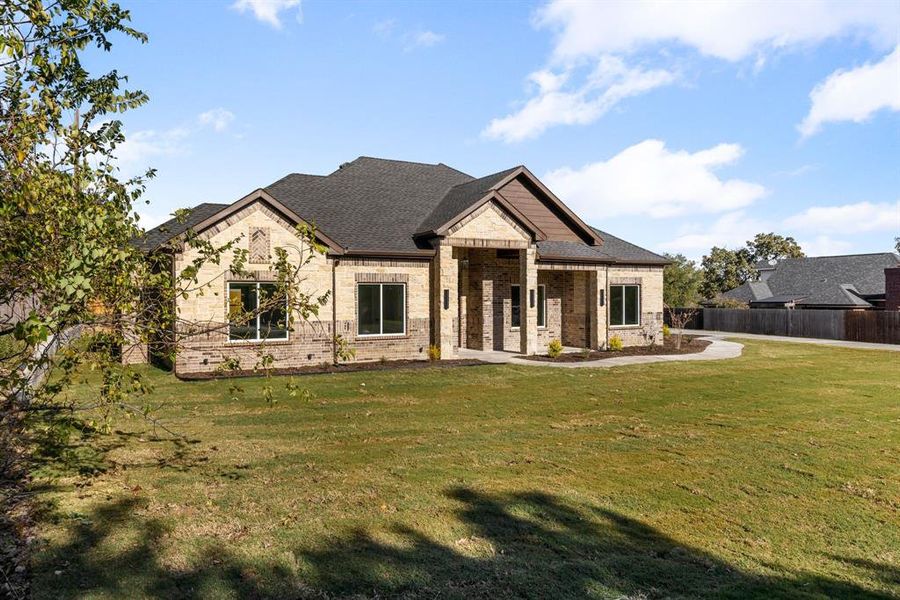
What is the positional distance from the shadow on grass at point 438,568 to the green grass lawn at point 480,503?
21mm

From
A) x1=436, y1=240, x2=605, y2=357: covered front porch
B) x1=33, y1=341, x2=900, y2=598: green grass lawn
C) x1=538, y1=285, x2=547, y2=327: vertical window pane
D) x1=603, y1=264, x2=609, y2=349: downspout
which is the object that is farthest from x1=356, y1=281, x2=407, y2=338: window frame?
x1=603, y1=264, x2=609, y2=349: downspout

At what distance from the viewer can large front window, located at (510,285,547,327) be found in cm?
2478

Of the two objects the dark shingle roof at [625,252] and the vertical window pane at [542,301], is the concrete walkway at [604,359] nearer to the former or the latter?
the vertical window pane at [542,301]

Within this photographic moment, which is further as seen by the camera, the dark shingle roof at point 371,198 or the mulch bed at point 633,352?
the mulch bed at point 633,352

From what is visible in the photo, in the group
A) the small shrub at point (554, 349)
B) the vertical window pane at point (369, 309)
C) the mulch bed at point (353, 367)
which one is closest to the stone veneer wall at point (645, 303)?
the small shrub at point (554, 349)

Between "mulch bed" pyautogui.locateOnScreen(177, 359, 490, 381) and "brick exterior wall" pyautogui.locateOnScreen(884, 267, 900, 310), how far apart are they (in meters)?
35.3

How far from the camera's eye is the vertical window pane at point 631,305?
85.9 feet

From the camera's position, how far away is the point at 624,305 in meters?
26.1

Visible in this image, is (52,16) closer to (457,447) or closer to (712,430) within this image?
(457,447)

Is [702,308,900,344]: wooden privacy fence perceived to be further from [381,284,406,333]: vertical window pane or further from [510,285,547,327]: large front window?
[381,284,406,333]: vertical window pane

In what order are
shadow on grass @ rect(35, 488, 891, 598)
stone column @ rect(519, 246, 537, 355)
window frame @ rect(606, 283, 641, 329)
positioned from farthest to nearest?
window frame @ rect(606, 283, 641, 329) < stone column @ rect(519, 246, 537, 355) < shadow on grass @ rect(35, 488, 891, 598)

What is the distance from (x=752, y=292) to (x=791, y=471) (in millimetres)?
49761

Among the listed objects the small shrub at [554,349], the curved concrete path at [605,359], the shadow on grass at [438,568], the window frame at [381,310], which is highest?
the window frame at [381,310]

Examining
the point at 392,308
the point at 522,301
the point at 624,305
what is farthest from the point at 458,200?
the point at 624,305
